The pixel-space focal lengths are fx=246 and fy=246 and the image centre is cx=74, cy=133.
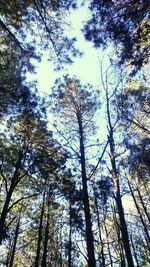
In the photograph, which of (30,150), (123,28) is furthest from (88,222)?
(123,28)

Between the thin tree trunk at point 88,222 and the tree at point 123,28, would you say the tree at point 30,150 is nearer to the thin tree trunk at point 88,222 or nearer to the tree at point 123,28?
the thin tree trunk at point 88,222

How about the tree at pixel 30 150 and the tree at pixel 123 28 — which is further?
the tree at pixel 30 150

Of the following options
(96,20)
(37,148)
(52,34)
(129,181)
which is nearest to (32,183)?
(37,148)

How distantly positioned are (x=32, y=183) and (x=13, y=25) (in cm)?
883

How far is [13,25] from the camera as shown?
789 centimetres

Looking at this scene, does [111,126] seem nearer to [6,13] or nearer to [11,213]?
[6,13]

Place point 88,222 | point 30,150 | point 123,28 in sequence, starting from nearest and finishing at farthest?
point 123,28 → point 88,222 → point 30,150

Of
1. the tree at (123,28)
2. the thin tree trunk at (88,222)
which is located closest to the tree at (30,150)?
the thin tree trunk at (88,222)

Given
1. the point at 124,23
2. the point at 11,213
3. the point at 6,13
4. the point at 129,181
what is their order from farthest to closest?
1. the point at 11,213
2. the point at 129,181
3. the point at 6,13
4. the point at 124,23

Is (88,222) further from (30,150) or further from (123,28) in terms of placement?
(123,28)

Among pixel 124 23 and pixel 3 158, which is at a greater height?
pixel 3 158

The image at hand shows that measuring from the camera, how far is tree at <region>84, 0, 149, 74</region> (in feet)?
21.2

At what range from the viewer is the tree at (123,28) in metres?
6.46

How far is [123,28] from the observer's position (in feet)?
22.6
